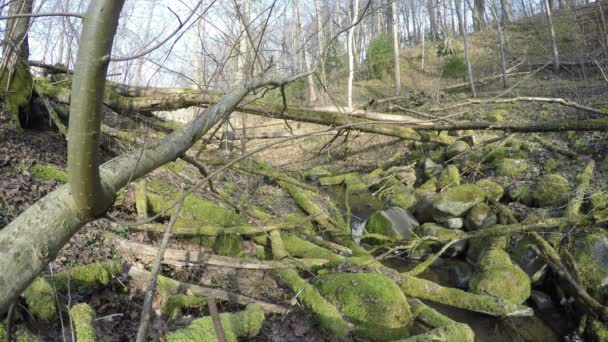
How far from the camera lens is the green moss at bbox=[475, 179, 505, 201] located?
28.4ft

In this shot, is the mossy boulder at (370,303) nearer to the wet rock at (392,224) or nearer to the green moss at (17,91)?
the wet rock at (392,224)

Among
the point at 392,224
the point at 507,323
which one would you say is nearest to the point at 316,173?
the point at 392,224

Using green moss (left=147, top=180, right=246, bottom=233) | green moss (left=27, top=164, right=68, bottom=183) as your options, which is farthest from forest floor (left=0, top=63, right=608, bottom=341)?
green moss (left=147, top=180, right=246, bottom=233)

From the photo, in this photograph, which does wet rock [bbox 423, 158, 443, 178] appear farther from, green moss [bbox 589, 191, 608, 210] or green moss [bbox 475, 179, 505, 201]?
green moss [bbox 589, 191, 608, 210]

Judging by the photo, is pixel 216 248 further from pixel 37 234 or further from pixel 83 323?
pixel 37 234

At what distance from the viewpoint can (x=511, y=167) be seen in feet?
32.4

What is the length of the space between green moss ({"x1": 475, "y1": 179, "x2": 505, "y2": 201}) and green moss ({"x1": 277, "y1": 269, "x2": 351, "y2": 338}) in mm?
5531

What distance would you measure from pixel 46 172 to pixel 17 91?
5.24ft

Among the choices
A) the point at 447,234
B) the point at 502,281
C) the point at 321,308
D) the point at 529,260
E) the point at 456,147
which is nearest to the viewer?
the point at 321,308

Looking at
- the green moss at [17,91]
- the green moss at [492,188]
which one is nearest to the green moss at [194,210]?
the green moss at [17,91]

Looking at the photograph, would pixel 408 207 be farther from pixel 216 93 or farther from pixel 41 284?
Answer: pixel 41 284

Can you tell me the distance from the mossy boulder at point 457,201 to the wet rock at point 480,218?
0.54 ft

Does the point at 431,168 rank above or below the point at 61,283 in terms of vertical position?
below

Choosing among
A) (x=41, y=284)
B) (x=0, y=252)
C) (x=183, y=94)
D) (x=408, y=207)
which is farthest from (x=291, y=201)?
(x=0, y=252)
